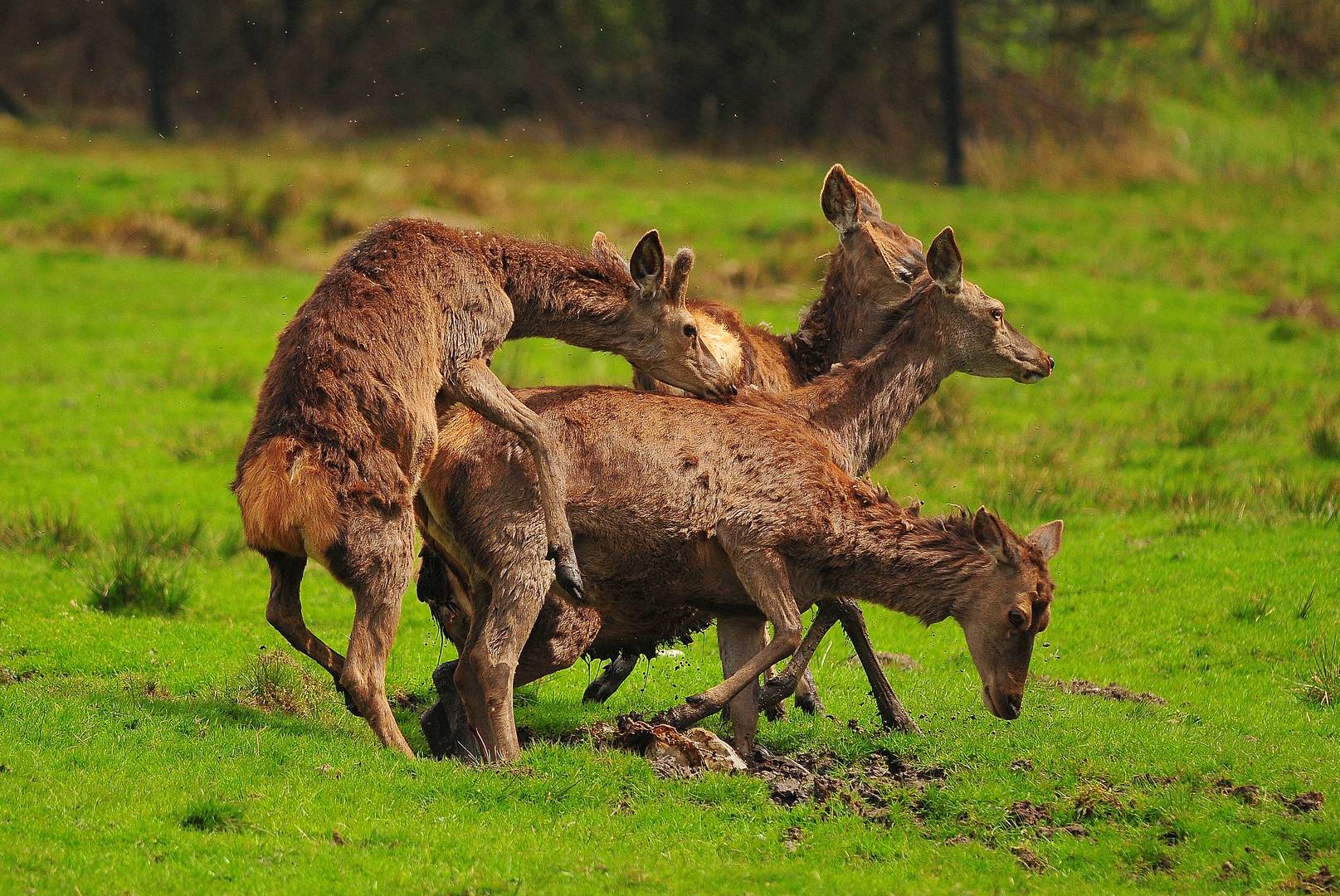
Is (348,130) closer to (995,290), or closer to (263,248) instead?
(263,248)

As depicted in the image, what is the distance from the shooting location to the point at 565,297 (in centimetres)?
991

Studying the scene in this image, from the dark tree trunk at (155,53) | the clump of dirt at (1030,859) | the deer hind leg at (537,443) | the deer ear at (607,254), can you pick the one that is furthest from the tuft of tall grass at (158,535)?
the dark tree trunk at (155,53)

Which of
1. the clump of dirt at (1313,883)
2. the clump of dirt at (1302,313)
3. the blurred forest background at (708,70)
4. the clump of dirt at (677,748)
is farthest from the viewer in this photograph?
the blurred forest background at (708,70)

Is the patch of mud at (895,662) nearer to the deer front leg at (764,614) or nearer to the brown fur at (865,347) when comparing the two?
the brown fur at (865,347)

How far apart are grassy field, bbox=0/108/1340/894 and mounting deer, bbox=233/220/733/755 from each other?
71 centimetres

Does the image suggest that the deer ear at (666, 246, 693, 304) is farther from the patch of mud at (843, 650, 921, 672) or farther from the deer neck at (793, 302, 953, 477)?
the patch of mud at (843, 650, 921, 672)

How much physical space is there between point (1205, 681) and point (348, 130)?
21.7 metres

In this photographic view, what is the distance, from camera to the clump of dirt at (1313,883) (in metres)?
7.14

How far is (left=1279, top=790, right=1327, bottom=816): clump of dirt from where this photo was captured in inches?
310

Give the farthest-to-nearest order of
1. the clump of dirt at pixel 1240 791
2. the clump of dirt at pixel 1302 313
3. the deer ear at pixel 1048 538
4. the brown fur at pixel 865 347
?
the clump of dirt at pixel 1302 313
the brown fur at pixel 865 347
the deer ear at pixel 1048 538
the clump of dirt at pixel 1240 791

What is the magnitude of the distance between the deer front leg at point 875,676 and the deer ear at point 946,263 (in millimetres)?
2073

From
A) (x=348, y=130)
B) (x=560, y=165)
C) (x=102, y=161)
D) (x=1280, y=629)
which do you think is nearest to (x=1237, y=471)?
(x=1280, y=629)

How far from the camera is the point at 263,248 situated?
72.9 feet

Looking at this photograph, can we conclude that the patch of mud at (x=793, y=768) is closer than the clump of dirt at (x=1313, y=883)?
No
